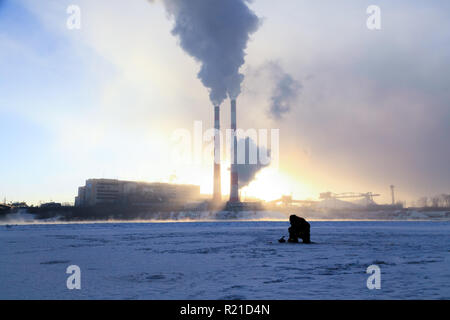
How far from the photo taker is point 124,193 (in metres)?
146

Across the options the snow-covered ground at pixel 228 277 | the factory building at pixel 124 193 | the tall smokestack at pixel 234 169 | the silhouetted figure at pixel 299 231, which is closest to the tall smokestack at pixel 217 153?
the tall smokestack at pixel 234 169

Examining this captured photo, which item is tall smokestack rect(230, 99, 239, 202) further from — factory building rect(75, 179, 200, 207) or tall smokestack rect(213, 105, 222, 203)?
factory building rect(75, 179, 200, 207)

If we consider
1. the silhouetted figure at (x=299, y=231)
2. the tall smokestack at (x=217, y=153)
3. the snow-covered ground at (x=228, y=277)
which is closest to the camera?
the snow-covered ground at (x=228, y=277)

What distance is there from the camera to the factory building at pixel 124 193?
13950 centimetres

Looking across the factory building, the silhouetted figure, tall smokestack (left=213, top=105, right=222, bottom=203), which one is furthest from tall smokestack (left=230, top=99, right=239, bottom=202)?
the silhouetted figure

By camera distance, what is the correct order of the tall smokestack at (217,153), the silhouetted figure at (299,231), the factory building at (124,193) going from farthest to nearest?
the factory building at (124,193) → the tall smokestack at (217,153) → the silhouetted figure at (299,231)

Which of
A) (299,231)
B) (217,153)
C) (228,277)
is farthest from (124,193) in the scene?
(228,277)

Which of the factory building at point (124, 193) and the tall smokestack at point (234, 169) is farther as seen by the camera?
the factory building at point (124, 193)

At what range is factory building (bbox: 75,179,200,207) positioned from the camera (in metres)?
140

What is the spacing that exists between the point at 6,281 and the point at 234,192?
10034 cm

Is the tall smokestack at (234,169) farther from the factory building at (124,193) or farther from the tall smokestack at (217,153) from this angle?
the factory building at (124,193)
